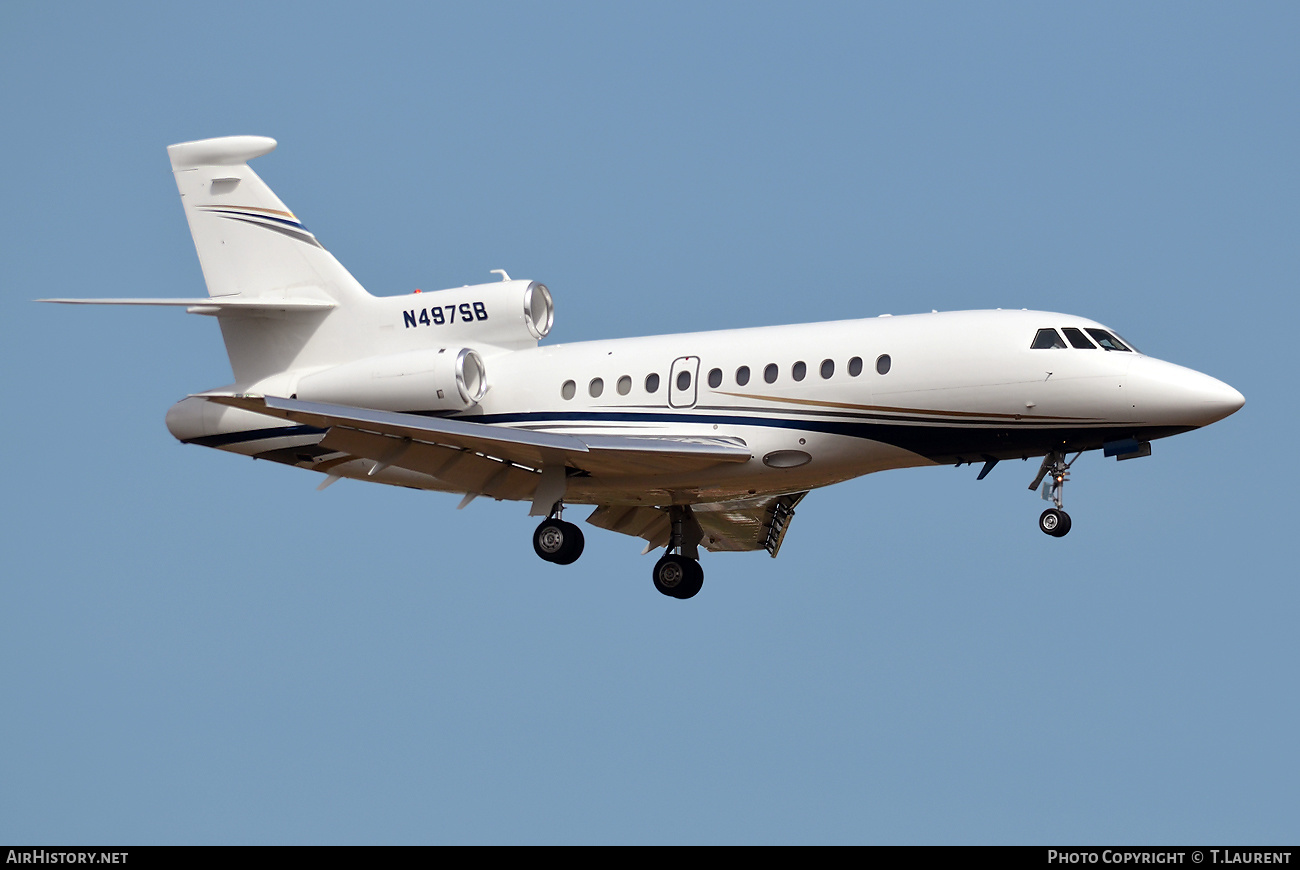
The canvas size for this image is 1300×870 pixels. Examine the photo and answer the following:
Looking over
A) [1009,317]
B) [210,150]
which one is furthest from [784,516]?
[210,150]

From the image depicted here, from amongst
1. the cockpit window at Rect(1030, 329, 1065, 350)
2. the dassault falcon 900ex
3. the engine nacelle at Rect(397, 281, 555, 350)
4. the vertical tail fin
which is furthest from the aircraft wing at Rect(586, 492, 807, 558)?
the cockpit window at Rect(1030, 329, 1065, 350)

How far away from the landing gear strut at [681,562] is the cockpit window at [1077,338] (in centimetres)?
781

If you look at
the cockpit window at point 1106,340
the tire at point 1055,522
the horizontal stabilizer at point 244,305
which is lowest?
the tire at point 1055,522

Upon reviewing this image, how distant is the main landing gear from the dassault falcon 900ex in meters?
0.03

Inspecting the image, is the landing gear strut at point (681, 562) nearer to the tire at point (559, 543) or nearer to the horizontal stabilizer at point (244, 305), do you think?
the tire at point (559, 543)

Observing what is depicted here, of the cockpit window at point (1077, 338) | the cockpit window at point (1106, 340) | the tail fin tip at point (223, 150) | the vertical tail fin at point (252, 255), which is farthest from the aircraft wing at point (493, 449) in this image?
the tail fin tip at point (223, 150)

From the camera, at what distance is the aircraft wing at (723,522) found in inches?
1196

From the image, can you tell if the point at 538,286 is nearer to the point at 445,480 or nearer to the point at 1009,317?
the point at 445,480

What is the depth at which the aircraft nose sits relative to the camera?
2427cm

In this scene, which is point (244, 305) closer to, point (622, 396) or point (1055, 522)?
point (622, 396)

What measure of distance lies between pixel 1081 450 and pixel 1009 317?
2154 mm

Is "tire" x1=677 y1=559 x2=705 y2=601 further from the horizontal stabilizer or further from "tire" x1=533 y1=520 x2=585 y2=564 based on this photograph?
the horizontal stabilizer

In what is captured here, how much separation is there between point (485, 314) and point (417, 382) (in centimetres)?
173

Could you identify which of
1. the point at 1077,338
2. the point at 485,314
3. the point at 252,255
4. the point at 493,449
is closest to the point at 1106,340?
the point at 1077,338
